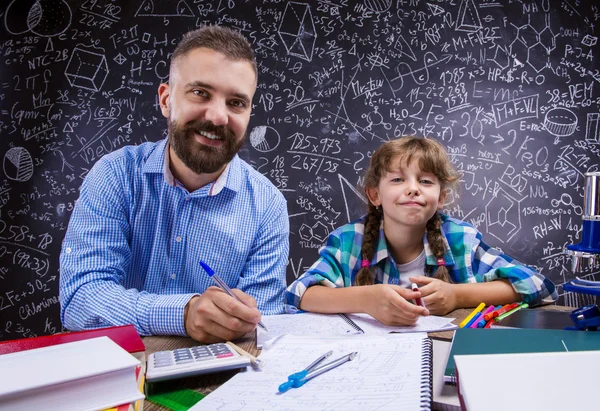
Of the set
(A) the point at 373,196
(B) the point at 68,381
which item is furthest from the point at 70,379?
(A) the point at 373,196

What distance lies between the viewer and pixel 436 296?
1.12 metres

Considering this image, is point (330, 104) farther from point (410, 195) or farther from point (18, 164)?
point (18, 164)

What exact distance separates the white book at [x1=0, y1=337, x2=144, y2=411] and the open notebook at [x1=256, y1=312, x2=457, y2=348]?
38 centimetres

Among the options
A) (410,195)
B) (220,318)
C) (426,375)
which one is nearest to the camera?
(426,375)

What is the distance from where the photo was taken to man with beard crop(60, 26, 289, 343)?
1.28 meters

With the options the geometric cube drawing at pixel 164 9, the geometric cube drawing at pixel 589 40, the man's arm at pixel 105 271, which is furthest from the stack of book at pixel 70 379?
the geometric cube drawing at pixel 589 40

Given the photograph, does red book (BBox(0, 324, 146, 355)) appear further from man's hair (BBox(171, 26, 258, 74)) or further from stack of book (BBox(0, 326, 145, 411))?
man's hair (BBox(171, 26, 258, 74))

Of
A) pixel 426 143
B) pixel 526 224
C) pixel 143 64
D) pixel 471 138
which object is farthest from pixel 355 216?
pixel 143 64

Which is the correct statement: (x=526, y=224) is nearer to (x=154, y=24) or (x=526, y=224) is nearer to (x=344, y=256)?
(x=344, y=256)

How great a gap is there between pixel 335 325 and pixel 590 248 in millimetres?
516

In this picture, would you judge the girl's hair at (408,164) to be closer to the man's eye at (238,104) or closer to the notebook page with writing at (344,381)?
the man's eye at (238,104)

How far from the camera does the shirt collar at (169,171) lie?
1340mm

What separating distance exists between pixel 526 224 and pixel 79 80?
126 inches

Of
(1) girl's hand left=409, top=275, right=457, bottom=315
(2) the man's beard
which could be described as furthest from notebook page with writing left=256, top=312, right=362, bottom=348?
(2) the man's beard
